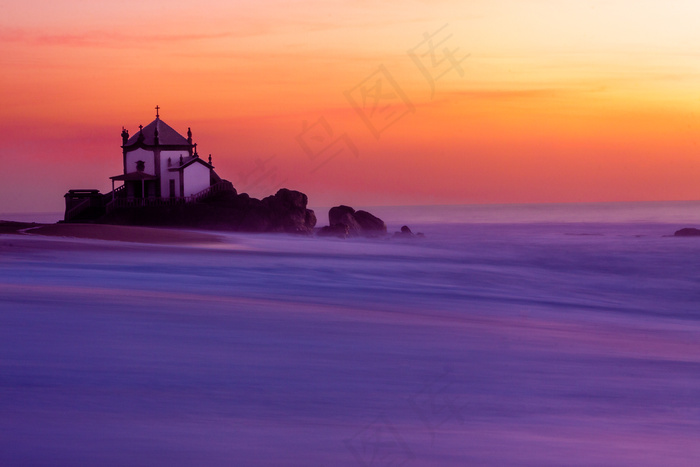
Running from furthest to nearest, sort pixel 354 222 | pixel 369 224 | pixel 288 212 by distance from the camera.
A: pixel 369 224 → pixel 354 222 → pixel 288 212

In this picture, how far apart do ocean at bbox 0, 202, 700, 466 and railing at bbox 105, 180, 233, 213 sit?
39384mm

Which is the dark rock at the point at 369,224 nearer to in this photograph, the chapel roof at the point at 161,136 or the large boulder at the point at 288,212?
the large boulder at the point at 288,212

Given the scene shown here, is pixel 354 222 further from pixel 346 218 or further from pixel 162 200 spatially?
pixel 162 200

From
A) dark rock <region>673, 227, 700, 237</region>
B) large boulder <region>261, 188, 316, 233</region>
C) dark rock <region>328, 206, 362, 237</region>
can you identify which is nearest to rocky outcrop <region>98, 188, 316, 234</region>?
large boulder <region>261, 188, 316, 233</region>

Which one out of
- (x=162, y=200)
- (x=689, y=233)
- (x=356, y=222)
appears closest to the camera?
(x=689, y=233)

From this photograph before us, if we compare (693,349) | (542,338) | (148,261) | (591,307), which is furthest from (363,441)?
(148,261)

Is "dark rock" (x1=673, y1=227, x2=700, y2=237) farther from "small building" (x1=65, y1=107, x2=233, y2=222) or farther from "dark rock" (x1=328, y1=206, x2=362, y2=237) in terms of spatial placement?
"small building" (x1=65, y1=107, x2=233, y2=222)

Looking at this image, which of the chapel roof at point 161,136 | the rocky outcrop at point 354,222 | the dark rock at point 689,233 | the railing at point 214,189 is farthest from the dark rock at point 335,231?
the dark rock at point 689,233

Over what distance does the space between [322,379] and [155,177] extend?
49.3 meters

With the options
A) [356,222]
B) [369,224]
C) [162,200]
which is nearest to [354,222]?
[356,222]

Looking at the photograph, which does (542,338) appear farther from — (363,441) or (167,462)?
(167,462)

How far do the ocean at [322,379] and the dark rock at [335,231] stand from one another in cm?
3823

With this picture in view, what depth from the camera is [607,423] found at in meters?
5.31

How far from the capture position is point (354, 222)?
2184 inches
